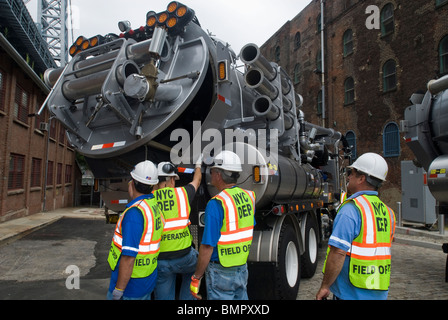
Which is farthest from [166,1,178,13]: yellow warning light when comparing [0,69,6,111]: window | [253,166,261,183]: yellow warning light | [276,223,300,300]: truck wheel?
[0,69,6,111]: window

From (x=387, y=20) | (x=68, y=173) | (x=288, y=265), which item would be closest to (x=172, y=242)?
(x=288, y=265)

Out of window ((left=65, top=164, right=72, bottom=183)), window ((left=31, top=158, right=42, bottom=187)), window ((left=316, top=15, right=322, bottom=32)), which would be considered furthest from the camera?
window ((left=316, top=15, right=322, bottom=32))

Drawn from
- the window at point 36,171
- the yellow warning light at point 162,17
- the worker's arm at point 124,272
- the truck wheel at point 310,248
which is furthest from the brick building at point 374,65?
the window at point 36,171

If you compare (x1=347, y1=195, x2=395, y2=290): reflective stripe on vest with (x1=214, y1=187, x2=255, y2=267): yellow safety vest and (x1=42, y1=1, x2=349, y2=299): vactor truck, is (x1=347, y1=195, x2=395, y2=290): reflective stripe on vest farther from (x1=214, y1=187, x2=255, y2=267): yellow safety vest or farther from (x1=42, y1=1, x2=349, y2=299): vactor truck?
(x1=42, y1=1, x2=349, y2=299): vactor truck

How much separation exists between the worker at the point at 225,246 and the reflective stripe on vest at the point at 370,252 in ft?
2.92

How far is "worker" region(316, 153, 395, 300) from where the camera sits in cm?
243

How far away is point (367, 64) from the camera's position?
61.7ft

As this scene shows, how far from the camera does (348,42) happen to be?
2041 centimetres

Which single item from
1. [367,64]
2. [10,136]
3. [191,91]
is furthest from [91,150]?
[367,64]

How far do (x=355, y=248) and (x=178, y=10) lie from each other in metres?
3.40

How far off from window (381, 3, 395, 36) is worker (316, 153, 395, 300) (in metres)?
17.9

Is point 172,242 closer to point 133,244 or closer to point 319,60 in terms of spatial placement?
point 133,244

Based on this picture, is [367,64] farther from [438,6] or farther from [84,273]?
[84,273]

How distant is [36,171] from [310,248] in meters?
14.9
